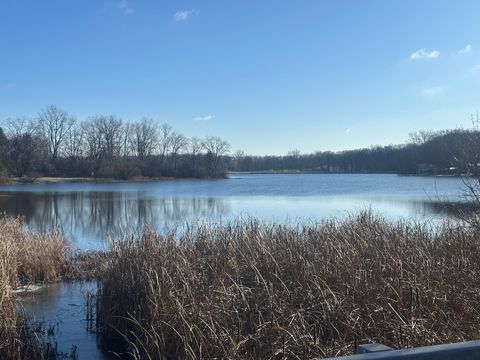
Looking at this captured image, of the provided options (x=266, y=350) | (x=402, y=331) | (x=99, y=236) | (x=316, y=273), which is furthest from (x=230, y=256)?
(x=99, y=236)

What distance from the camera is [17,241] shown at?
1518 cm

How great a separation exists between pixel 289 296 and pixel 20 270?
962 centimetres

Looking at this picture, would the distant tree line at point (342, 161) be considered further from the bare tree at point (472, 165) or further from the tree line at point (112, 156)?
the bare tree at point (472, 165)

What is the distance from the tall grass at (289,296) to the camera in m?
6.51

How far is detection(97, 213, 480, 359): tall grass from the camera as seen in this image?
6512 mm

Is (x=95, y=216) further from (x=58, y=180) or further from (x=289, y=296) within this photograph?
(x=58, y=180)

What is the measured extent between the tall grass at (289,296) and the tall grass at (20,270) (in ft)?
5.10

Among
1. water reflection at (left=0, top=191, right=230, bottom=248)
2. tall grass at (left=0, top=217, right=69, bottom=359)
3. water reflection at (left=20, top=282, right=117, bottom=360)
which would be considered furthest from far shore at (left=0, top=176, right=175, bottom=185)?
water reflection at (left=20, top=282, right=117, bottom=360)

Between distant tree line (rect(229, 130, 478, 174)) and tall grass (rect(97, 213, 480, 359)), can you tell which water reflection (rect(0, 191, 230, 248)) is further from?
distant tree line (rect(229, 130, 478, 174))

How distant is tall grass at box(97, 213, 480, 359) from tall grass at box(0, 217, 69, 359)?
1555 mm

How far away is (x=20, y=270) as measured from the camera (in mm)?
14492

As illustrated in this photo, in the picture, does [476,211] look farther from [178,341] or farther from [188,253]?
[178,341]

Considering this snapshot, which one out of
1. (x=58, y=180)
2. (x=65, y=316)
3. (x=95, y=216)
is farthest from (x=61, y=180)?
(x=65, y=316)

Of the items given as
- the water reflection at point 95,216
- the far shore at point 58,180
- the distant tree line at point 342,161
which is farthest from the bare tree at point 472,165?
the distant tree line at point 342,161
